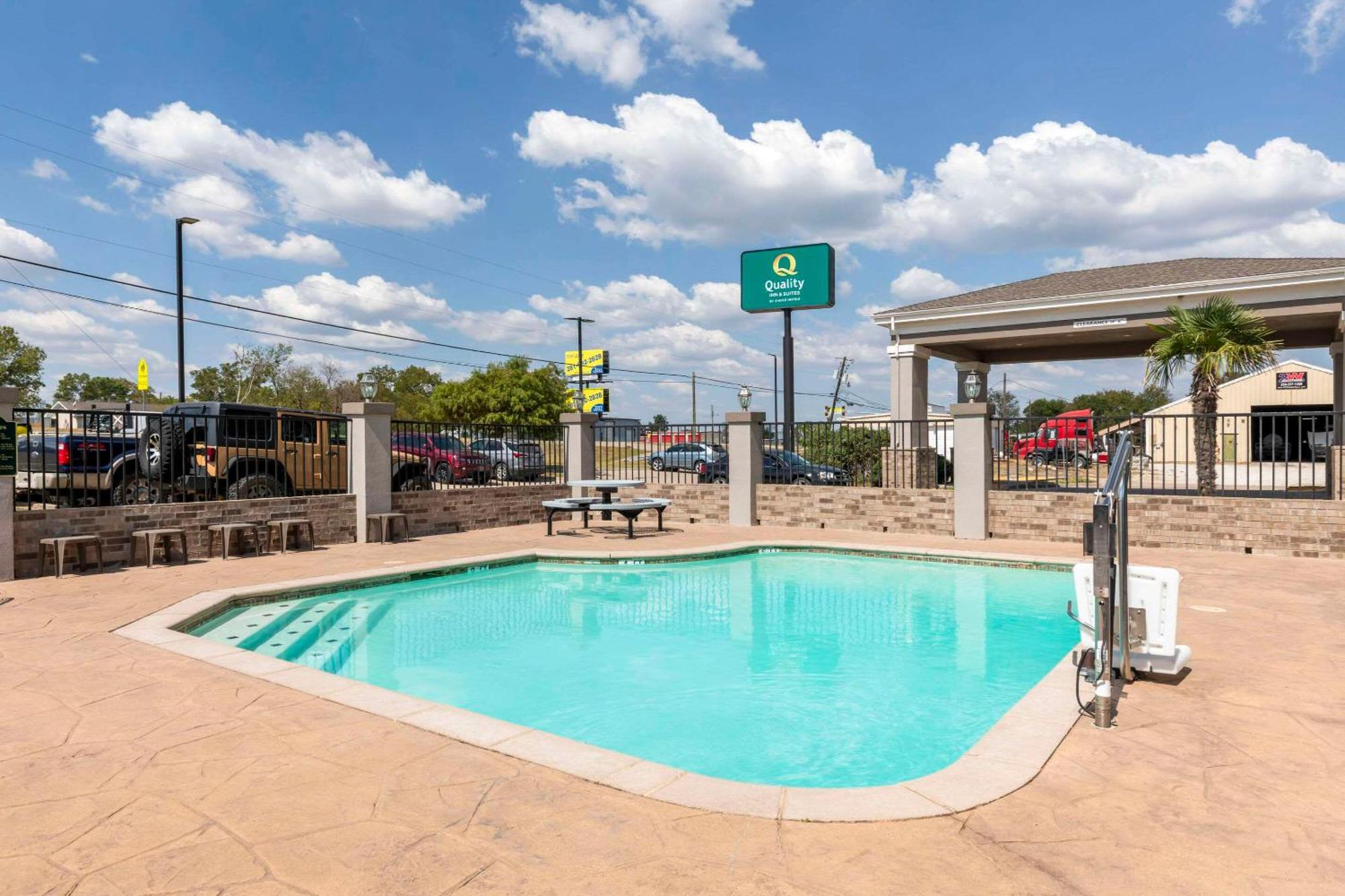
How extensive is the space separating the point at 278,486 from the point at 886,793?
42.3ft

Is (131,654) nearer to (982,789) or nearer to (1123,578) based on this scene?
(982,789)

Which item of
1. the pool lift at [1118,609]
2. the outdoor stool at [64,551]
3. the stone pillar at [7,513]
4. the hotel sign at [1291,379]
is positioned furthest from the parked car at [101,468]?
the hotel sign at [1291,379]

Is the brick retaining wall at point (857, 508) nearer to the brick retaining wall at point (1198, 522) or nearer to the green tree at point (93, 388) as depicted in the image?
the brick retaining wall at point (1198, 522)

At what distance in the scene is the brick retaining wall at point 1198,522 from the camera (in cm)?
1244

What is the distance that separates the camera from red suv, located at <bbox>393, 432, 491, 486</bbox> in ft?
53.7

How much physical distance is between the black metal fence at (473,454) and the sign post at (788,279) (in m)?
7.70

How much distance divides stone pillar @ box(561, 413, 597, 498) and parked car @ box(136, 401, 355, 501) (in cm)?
538

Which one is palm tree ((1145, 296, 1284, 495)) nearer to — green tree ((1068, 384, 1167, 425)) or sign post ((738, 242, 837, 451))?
sign post ((738, 242, 837, 451))

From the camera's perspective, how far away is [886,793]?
3.73 meters

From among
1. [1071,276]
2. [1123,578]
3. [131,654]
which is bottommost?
[131,654]

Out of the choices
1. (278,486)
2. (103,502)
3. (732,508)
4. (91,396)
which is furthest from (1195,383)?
(91,396)

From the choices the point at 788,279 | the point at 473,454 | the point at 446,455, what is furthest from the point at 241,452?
the point at 788,279

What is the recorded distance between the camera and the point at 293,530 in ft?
43.0

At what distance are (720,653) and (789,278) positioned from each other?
57.3 ft
